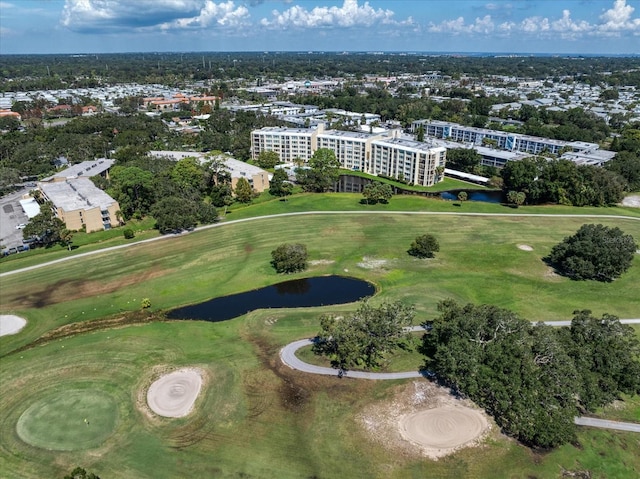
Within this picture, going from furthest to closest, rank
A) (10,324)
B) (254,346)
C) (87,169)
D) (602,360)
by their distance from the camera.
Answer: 1. (87,169)
2. (10,324)
3. (254,346)
4. (602,360)

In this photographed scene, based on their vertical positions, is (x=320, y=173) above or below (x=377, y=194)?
above

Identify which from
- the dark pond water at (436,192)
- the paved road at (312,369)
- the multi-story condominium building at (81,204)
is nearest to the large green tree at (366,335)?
the paved road at (312,369)

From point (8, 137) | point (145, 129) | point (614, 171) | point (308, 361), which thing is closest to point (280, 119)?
point (145, 129)

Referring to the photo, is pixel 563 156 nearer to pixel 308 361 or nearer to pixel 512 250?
pixel 512 250

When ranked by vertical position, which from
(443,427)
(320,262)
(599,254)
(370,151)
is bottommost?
(443,427)

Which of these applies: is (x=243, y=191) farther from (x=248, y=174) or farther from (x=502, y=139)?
(x=502, y=139)

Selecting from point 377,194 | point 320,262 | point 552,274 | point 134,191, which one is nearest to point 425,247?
point 320,262
